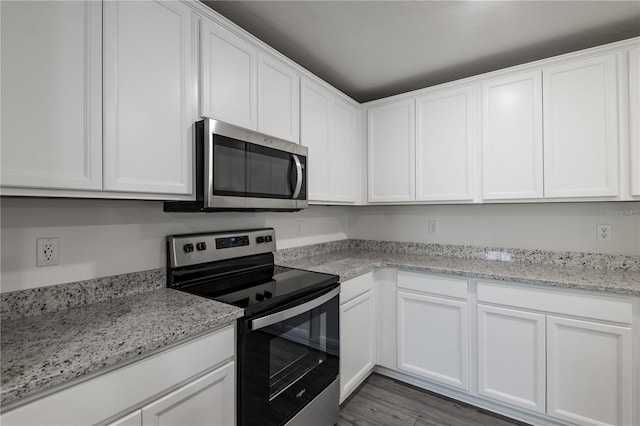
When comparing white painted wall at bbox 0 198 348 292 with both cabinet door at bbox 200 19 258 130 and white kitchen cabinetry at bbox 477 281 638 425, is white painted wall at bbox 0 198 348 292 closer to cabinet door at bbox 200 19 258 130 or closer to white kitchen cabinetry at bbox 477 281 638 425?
cabinet door at bbox 200 19 258 130

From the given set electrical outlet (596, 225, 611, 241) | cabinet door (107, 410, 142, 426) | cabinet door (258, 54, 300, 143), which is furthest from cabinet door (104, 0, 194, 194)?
electrical outlet (596, 225, 611, 241)

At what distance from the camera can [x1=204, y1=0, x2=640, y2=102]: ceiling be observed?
1.61 meters

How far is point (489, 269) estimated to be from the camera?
204 cm

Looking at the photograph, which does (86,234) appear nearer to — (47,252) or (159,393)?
(47,252)

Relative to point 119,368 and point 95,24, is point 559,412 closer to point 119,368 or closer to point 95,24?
point 119,368

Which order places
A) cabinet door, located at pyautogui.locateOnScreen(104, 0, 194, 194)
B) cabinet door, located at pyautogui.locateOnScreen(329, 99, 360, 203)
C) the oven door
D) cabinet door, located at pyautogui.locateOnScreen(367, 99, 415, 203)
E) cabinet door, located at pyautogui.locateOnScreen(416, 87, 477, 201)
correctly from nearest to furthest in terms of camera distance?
cabinet door, located at pyautogui.locateOnScreen(104, 0, 194, 194)
the oven door
cabinet door, located at pyautogui.locateOnScreen(416, 87, 477, 201)
cabinet door, located at pyautogui.locateOnScreen(329, 99, 360, 203)
cabinet door, located at pyautogui.locateOnScreen(367, 99, 415, 203)

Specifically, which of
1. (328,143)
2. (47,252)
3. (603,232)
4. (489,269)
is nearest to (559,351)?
(489,269)

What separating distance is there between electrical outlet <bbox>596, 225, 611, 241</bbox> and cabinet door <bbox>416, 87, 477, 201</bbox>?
33.1 inches

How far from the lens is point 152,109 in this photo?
1235 millimetres

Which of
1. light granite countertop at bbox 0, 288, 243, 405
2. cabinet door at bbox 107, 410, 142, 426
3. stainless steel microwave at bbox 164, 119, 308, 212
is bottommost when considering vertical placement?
cabinet door at bbox 107, 410, 142, 426

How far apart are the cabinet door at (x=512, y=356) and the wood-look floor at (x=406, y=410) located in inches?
7.1

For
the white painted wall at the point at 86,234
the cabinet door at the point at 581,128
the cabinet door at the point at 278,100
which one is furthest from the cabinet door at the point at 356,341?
the cabinet door at the point at 581,128

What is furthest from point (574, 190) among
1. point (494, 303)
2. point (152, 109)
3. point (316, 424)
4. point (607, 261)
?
point (152, 109)

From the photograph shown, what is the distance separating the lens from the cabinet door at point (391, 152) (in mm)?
2492
